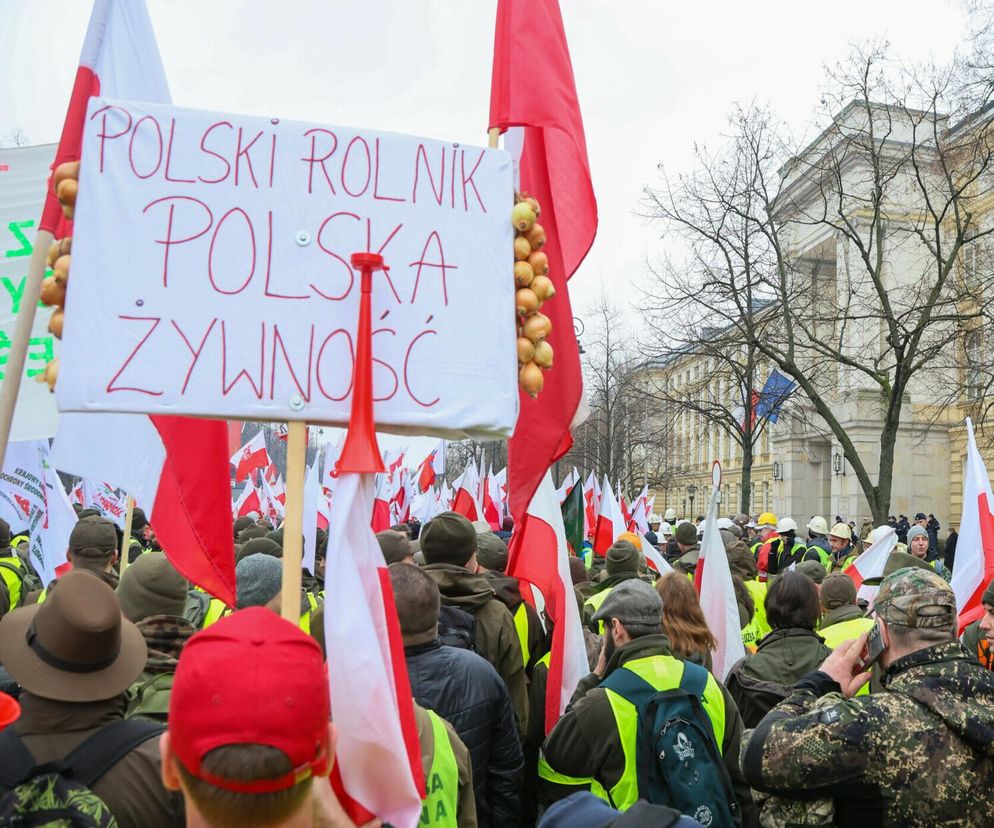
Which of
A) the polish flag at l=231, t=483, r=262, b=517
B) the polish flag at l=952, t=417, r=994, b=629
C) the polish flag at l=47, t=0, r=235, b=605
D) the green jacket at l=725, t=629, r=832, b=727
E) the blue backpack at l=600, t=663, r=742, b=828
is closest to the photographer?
the polish flag at l=47, t=0, r=235, b=605

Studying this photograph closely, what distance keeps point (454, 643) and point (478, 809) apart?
70cm

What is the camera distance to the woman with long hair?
444 cm

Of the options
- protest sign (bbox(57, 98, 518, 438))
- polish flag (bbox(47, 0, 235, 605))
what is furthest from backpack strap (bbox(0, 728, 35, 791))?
polish flag (bbox(47, 0, 235, 605))

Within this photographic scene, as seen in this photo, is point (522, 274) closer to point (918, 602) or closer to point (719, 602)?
point (918, 602)

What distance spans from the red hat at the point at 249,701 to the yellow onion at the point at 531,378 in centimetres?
114

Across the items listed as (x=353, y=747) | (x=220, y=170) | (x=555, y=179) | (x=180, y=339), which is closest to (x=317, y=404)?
(x=180, y=339)

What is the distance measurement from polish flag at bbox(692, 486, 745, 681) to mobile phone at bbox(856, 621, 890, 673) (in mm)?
2368

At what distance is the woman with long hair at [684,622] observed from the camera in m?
4.44

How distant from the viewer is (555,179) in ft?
12.8

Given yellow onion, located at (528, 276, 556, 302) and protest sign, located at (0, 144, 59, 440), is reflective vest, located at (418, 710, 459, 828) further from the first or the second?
protest sign, located at (0, 144, 59, 440)

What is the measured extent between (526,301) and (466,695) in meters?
1.54

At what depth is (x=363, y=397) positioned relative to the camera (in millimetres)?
2330

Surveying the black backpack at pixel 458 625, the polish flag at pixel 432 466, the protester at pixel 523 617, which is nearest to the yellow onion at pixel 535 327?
the black backpack at pixel 458 625

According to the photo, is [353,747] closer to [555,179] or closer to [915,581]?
[915,581]
